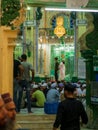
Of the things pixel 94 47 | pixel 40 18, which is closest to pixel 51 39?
pixel 40 18

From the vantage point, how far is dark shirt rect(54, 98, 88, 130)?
5094mm

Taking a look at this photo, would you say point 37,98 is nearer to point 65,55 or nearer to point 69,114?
point 69,114

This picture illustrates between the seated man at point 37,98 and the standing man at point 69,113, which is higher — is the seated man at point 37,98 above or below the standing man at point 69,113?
below

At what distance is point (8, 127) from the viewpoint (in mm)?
1746

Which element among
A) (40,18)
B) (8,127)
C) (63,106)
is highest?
(40,18)

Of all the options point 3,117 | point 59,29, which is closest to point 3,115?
point 3,117

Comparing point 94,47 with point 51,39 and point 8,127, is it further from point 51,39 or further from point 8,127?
point 51,39

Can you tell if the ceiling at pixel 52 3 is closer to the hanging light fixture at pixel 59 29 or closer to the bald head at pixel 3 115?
the bald head at pixel 3 115

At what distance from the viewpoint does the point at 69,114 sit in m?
5.13

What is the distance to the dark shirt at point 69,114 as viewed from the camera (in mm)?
5094

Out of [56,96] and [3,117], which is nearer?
[3,117]

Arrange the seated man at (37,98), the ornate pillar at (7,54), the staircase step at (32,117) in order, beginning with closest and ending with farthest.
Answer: the ornate pillar at (7,54), the staircase step at (32,117), the seated man at (37,98)

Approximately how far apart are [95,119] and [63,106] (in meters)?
6.44

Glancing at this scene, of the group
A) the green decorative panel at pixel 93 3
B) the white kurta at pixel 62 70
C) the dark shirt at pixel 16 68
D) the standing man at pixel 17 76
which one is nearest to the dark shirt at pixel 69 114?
the green decorative panel at pixel 93 3
